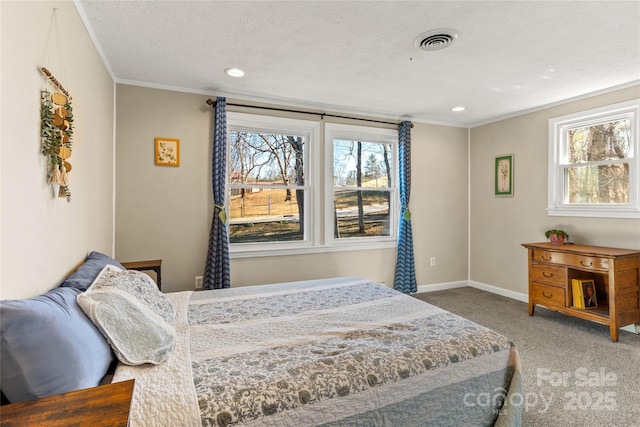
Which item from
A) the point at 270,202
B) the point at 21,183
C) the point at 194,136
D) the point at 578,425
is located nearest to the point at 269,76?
the point at 194,136

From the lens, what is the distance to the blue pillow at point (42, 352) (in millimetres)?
952

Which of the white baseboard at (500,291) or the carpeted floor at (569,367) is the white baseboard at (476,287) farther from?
the carpeted floor at (569,367)

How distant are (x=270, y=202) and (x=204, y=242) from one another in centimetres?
84

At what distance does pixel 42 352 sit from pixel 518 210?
4627 mm

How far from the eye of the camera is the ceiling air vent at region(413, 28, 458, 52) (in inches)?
85.5

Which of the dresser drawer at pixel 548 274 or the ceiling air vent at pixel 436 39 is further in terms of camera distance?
the dresser drawer at pixel 548 274

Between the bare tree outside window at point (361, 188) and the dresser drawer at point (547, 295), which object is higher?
the bare tree outside window at point (361, 188)

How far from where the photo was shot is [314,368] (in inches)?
52.8

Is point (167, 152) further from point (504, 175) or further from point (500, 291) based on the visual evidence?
point (500, 291)

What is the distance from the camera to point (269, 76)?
9.72ft

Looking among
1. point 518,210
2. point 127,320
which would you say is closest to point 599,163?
point 518,210

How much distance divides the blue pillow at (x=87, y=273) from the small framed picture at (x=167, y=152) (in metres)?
1.31

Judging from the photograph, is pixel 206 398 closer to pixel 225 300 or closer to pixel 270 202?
pixel 225 300

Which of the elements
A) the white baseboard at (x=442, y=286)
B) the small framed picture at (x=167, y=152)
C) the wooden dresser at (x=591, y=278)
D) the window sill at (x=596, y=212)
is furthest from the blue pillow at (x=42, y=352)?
the window sill at (x=596, y=212)
